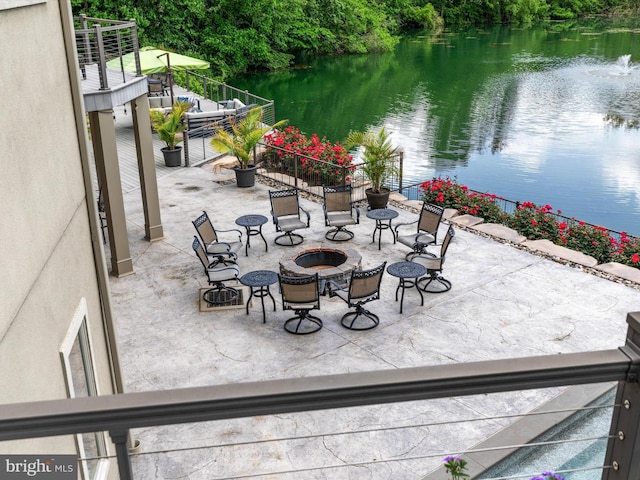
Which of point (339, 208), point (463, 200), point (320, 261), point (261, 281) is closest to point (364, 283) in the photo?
point (261, 281)

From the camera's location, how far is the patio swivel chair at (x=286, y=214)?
12852 mm

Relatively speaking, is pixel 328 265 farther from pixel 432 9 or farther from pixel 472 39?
pixel 432 9

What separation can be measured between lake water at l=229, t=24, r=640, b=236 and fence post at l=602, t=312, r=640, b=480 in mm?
16974

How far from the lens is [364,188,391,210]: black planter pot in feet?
47.7

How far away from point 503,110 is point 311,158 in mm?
20304

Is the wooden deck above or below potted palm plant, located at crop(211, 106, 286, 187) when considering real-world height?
below

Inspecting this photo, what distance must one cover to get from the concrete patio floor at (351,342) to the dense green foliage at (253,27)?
29814 millimetres

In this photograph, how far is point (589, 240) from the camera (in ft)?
42.5

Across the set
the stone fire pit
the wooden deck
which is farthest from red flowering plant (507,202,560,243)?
the wooden deck

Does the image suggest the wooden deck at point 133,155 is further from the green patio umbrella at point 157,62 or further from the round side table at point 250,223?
the round side table at point 250,223

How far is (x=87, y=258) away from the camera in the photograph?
216 inches

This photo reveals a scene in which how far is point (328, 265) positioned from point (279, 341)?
244cm

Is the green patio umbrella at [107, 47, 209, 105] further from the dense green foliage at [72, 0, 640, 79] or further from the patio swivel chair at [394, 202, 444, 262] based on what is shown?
the dense green foliage at [72, 0, 640, 79]

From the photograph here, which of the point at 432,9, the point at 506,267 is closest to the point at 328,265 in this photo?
the point at 506,267
